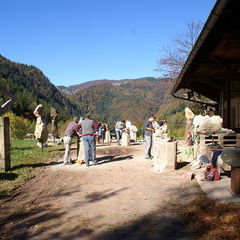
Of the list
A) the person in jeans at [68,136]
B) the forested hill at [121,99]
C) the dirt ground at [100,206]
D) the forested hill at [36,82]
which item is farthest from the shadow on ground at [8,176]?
the forested hill at [121,99]

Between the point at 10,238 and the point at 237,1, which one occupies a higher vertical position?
the point at 237,1

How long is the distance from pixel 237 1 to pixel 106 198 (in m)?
3.96

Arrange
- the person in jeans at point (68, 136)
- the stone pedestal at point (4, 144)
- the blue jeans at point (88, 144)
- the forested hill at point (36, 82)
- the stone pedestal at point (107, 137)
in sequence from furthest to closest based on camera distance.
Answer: the forested hill at point (36, 82) < the stone pedestal at point (107, 137) < the person in jeans at point (68, 136) < the blue jeans at point (88, 144) < the stone pedestal at point (4, 144)

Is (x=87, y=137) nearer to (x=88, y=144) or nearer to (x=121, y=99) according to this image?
(x=88, y=144)

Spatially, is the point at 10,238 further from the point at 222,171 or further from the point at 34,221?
the point at 222,171

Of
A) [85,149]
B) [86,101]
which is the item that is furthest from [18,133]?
[86,101]

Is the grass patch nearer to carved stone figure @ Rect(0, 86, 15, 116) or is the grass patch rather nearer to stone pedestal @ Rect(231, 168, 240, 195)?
Answer: stone pedestal @ Rect(231, 168, 240, 195)

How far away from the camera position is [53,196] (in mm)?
6664

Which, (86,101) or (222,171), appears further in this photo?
(86,101)

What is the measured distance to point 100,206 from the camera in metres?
5.77

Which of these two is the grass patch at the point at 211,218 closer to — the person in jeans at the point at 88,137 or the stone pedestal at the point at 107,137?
the person in jeans at the point at 88,137

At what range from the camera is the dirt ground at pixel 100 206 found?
444 centimetres

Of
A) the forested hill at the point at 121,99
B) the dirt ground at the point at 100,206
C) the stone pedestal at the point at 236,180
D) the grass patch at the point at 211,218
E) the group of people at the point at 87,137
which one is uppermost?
the forested hill at the point at 121,99

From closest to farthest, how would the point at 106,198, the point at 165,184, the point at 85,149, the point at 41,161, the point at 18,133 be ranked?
the point at 106,198
the point at 165,184
the point at 85,149
the point at 41,161
the point at 18,133
